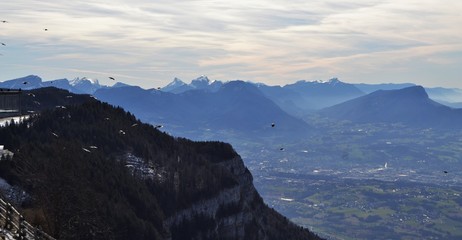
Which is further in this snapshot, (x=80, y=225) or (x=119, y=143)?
(x=119, y=143)

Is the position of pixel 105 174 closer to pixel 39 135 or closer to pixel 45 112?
pixel 39 135

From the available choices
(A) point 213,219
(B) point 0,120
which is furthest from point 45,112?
(A) point 213,219

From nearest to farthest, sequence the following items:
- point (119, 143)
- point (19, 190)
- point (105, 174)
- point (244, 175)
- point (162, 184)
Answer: point (19, 190) → point (105, 174) → point (162, 184) → point (119, 143) → point (244, 175)

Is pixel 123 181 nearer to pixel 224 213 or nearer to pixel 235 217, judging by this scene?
pixel 224 213

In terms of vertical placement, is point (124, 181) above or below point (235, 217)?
above

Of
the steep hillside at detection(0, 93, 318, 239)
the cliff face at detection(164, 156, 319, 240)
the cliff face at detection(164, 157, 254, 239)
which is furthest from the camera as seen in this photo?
the cliff face at detection(164, 156, 319, 240)

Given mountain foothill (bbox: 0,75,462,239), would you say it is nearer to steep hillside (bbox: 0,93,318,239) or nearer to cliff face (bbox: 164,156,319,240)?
steep hillside (bbox: 0,93,318,239)

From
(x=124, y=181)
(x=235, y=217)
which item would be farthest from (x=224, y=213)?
(x=124, y=181)

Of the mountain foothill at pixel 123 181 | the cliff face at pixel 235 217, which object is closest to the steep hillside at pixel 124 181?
the mountain foothill at pixel 123 181

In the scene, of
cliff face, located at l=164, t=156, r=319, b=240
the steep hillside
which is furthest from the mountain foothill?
cliff face, located at l=164, t=156, r=319, b=240
